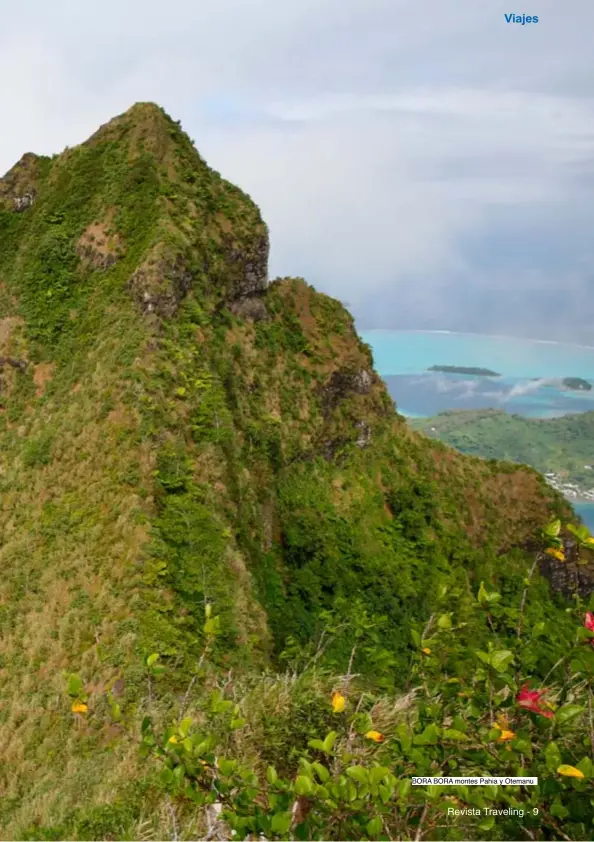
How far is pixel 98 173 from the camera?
112 feet

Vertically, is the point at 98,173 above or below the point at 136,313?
above

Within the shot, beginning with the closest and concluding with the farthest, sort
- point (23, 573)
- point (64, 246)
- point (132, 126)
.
→ point (23, 573) → point (64, 246) → point (132, 126)

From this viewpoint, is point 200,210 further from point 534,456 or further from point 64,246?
point 534,456

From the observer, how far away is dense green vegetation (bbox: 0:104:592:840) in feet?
14.5

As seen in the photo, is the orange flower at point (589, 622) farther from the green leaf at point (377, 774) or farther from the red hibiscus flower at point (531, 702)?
the green leaf at point (377, 774)

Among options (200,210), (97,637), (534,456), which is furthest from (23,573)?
(534,456)

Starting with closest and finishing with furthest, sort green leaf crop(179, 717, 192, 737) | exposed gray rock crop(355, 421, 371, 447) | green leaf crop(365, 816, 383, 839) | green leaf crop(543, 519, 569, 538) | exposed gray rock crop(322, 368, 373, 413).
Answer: green leaf crop(365, 816, 383, 839)
green leaf crop(179, 717, 192, 737)
green leaf crop(543, 519, 569, 538)
exposed gray rock crop(322, 368, 373, 413)
exposed gray rock crop(355, 421, 371, 447)

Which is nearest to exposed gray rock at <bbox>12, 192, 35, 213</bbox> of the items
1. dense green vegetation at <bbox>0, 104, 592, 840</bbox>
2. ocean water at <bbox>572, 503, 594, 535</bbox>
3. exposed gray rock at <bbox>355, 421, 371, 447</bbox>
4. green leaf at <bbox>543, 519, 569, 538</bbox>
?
dense green vegetation at <bbox>0, 104, 592, 840</bbox>

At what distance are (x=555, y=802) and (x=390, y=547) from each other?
3256cm

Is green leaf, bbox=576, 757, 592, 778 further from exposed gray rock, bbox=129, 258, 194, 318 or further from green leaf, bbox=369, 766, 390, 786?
exposed gray rock, bbox=129, 258, 194, 318

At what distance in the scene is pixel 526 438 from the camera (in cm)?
14912

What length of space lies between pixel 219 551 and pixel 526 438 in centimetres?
14332

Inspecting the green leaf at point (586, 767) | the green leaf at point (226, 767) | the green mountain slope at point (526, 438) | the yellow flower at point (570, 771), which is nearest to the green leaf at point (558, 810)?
the green leaf at point (586, 767)

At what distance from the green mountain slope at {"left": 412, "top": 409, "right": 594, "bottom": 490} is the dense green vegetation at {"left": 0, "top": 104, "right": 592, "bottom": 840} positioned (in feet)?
319
